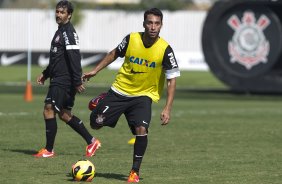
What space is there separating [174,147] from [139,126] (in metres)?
4.30

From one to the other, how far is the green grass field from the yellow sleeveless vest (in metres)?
1.13

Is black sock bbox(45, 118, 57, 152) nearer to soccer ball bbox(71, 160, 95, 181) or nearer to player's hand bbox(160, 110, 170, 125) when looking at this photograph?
soccer ball bbox(71, 160, 95, 181)

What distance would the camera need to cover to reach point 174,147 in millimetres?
15805

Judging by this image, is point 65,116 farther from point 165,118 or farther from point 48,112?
point 165,118

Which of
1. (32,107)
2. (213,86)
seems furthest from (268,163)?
(213,86)

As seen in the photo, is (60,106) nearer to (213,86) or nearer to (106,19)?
(213,86)

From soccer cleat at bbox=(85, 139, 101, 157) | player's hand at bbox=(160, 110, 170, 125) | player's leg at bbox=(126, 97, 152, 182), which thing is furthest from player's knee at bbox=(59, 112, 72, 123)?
player's hand at bbox=(160, 110, 170, 125)

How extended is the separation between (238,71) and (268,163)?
20527 mm

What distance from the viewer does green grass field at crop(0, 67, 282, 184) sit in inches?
473

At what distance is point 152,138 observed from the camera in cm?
1747

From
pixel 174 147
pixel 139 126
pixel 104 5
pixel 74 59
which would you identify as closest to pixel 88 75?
pixel 139 126

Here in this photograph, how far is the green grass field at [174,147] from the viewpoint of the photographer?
39.4 feet

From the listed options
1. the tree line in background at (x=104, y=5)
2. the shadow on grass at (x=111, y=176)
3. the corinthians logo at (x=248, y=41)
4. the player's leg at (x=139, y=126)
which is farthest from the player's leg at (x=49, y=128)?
the tree line in background at (x=104, y=5)

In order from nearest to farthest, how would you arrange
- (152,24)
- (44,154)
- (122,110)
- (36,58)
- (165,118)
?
(152,24)
(165,118)
(122,110)
(44,154)
(36,58)
